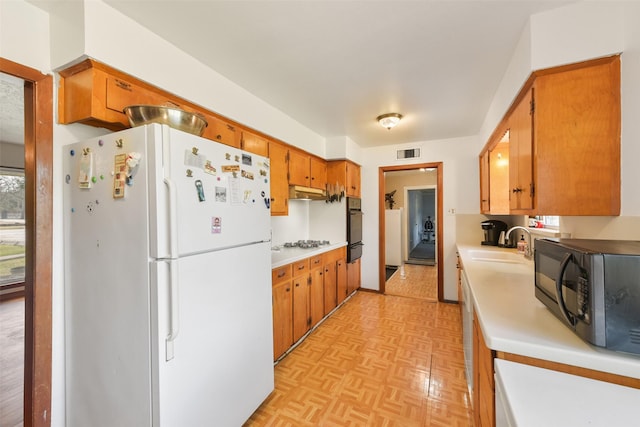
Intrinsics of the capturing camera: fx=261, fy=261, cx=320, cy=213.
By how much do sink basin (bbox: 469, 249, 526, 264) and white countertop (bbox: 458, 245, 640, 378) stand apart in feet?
2.71

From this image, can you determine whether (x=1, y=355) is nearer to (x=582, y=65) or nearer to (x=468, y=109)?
(x=582, y=65)

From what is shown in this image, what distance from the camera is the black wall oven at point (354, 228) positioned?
12.4 feet

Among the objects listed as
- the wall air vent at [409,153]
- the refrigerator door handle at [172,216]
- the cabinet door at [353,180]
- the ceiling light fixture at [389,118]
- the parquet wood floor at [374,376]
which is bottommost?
the parquet wood floor at [374,376]

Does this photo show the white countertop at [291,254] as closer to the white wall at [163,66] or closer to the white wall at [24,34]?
the white wall at [163,66]

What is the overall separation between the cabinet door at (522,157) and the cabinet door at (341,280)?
2178 millimetres

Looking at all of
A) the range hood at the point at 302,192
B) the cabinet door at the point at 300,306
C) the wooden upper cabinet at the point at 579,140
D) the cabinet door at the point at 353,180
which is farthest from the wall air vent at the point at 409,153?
the wooden upper cabinet at the point at 579,140

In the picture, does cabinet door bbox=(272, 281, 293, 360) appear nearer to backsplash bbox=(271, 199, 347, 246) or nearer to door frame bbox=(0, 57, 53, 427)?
backsplash bbox=(271, 199, 347, 246)

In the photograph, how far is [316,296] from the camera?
2965 millimetres

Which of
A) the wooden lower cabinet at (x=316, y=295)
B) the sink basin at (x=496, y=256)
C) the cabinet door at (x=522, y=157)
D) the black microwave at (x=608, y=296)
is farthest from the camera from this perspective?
the wooden lower cabinet at (x=316, y=295)

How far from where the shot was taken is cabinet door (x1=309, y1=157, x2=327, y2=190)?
3426mm

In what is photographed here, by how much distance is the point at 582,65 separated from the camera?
1.30 metres

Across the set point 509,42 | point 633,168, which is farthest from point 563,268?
point 509,42

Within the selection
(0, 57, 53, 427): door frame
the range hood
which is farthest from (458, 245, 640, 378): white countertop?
(0, 57, 53, 427): door frame

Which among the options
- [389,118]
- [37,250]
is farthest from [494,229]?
[37,250]
